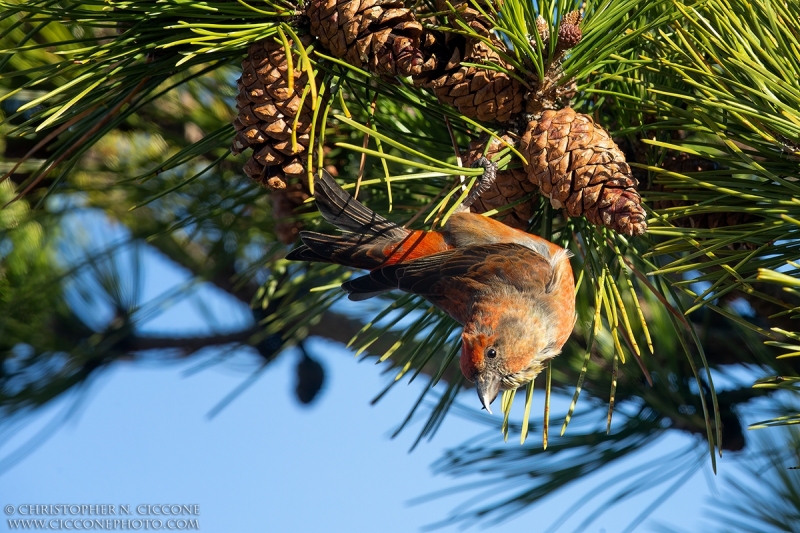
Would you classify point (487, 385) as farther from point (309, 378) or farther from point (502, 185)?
point (309, 378)

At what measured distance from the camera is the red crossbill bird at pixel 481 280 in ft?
6.36

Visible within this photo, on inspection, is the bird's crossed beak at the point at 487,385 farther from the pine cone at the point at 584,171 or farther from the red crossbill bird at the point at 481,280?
the pine cone at the point at 584,171

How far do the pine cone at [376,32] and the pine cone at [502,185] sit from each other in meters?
0.24

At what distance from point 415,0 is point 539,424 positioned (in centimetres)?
162

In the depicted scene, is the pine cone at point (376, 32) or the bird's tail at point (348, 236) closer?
the pine cone at point (376, 32)

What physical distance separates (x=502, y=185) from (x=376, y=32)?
17.5 inches

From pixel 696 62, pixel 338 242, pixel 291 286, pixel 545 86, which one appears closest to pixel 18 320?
pixel 291 286

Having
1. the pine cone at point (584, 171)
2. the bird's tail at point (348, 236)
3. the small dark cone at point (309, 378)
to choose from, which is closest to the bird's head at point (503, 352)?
the bird's tail at point (348, 236)

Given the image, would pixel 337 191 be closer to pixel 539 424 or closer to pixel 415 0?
pixel 415 0

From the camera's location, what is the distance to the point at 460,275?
2150mm

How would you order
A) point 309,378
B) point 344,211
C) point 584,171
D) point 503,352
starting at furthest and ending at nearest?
point 309,378
point 503,352
point 344,211
point 584,171

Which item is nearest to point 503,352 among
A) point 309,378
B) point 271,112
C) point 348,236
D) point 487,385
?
point 487,385

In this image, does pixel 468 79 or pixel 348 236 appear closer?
pixel 468 79

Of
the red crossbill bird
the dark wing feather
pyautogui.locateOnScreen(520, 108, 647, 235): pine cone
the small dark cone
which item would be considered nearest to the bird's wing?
the red crossbill bird
